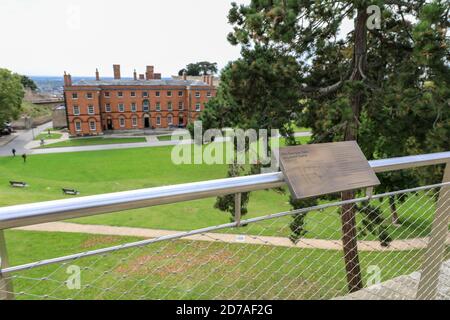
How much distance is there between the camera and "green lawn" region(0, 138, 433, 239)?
42.5ft

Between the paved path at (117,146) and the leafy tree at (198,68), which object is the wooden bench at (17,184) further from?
the leafy tree at (198,68)

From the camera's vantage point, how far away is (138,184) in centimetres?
1961

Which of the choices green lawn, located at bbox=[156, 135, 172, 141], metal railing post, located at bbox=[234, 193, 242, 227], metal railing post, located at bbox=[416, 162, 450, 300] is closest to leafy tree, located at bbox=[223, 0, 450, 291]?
metal railing post, located at bbox=[416, 162, 450, 300]

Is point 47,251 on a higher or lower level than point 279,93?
lower

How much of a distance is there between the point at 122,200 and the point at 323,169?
3.10 ft

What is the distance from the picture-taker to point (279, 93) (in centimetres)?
680

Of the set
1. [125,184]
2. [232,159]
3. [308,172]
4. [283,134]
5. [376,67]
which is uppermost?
[376,67]

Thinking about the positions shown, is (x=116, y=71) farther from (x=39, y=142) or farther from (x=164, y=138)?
(x=39, y=142)

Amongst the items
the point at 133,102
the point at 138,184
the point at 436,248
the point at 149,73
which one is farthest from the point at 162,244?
the point at 149,73

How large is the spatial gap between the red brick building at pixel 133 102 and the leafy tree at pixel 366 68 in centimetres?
2968
